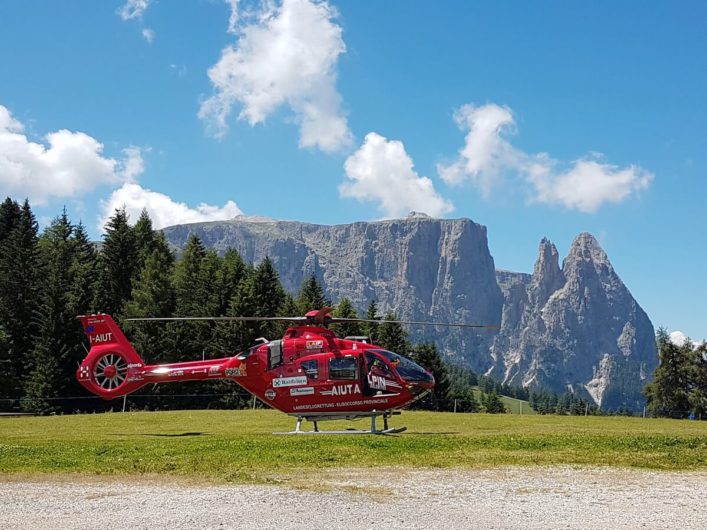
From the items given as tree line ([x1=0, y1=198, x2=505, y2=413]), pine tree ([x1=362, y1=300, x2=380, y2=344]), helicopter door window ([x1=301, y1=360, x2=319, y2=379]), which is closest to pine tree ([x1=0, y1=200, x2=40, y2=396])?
tree line ([x1=0, y1=198, x2=505, y2=413])

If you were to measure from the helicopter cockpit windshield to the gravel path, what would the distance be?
28.6ft

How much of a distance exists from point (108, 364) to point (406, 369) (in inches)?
444

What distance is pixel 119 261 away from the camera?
65.9 meters

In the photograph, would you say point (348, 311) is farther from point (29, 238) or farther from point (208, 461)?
point (208, 461)

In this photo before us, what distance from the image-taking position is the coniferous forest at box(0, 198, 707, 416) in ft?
164

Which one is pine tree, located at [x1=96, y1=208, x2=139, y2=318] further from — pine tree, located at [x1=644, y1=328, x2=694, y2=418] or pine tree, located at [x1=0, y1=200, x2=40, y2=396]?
pine tree, located at [x1=644, y1=328, x2=694, y2=418]

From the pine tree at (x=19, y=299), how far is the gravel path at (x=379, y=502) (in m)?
44.3

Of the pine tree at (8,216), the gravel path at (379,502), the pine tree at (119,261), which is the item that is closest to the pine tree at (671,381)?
the pine tree at (119,261)

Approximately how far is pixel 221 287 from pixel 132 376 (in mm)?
35297

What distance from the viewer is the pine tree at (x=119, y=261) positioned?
2520 inches

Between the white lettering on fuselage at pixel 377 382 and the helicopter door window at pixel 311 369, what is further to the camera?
the helicopter door window at pixel 311 369

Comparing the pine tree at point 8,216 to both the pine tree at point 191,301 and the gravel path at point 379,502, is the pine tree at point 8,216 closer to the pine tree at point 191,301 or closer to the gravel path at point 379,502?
the pine tree at point 191,301

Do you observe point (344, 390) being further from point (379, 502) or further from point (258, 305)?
point (258, 305)

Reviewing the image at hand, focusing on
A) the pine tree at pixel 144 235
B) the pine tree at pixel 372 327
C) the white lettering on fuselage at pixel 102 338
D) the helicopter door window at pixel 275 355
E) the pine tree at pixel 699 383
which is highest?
the pine tree at pixel 144 235
